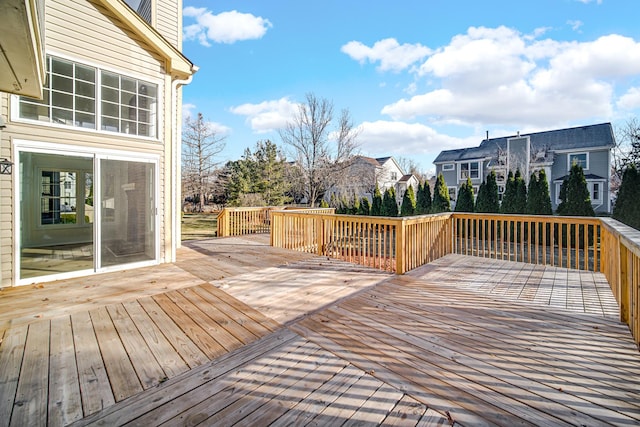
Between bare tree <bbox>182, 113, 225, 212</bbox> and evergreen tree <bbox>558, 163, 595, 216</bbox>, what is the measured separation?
2091cm

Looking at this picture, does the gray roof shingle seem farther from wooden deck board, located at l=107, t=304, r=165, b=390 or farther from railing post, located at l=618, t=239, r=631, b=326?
wooden deck board, located at l=107, t=304, r=165, b=390

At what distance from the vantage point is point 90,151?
15.4ft

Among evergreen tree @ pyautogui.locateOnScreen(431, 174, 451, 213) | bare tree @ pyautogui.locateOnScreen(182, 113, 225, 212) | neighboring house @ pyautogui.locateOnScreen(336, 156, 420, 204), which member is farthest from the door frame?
bare tree @ pyautogui.locateOnScreen(182, 113, 225, 212)

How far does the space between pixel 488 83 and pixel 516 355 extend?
612 inches

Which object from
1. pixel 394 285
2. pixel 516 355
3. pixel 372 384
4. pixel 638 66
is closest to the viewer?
pixel 372 384

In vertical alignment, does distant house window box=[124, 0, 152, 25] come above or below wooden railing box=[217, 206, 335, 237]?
above

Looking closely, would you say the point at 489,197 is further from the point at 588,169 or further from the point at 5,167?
the point at 5,167

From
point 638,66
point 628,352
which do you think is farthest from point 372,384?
point 638,66

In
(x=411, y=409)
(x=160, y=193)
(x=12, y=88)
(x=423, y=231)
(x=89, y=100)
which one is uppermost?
(x=89, y=100)

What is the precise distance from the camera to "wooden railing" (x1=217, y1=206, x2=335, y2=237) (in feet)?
31.6

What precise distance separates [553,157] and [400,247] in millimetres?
20222

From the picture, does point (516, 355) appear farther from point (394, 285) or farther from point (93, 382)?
point (93, 382)

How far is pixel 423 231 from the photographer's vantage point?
564cm

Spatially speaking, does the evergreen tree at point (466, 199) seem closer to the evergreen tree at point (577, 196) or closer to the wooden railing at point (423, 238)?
the evergreen tree at point (577, 196)
